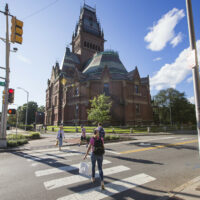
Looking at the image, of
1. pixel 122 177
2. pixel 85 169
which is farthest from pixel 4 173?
pixel 122 177

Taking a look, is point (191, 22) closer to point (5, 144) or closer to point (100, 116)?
point (5, 144)

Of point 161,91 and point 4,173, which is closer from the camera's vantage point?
point 4,173

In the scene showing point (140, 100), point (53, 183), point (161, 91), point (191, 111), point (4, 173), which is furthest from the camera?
point (161, 91)

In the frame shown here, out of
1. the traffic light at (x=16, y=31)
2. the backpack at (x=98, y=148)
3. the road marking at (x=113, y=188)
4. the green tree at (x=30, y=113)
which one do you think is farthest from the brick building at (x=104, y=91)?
the green tree at (x=30, y=113)

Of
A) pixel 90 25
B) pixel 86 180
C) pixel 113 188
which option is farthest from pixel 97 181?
pixel 90 25

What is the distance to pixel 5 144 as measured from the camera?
11.2 meters

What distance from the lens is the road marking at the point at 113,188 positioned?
3.71m

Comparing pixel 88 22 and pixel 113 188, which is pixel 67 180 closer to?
pixel 113 188

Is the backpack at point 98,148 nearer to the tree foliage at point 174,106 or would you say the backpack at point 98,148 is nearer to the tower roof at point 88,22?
the tree foliage at point 174,106

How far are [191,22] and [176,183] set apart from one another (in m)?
5.15

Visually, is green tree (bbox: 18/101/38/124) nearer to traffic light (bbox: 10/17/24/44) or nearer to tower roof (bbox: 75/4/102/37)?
tower roof (bbox: 75/4/102/37)

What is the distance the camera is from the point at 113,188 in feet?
13.6

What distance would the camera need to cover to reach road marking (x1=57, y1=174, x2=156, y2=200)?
12.2 ft

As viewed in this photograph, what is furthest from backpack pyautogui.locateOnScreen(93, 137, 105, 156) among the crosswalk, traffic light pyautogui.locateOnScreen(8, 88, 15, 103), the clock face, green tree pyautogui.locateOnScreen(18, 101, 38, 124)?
green tree pyautogui.locateOnScreen(18, 101, 38, 124)
